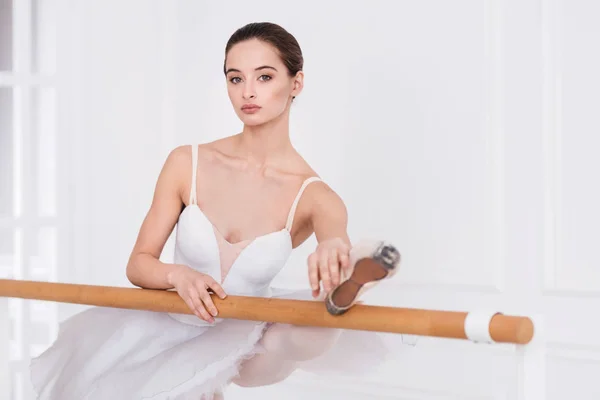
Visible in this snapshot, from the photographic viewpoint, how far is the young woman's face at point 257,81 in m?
2.06

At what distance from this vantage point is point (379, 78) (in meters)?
3.00

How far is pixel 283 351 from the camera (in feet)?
5.62

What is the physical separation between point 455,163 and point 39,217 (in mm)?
1629

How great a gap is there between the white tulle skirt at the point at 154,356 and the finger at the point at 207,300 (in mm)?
101

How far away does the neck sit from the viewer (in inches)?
84.0

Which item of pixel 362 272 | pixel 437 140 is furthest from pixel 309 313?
pixel 437 140

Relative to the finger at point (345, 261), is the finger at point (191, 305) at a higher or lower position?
lower

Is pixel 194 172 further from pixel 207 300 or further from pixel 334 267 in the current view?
pixel 334 267

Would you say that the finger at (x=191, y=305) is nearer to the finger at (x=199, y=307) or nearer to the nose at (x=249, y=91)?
the finger at (x=199, y=307)

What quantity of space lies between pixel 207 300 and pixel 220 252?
1.30ft

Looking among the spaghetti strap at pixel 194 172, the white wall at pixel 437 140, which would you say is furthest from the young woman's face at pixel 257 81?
the white wall at pixel 437 140

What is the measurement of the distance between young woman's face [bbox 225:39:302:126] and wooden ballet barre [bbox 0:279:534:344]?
502mm

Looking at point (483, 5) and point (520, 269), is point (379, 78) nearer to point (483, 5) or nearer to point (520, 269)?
point (483, 5)

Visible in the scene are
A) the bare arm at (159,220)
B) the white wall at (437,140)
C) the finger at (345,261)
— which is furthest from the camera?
the white wall at (437,140)
